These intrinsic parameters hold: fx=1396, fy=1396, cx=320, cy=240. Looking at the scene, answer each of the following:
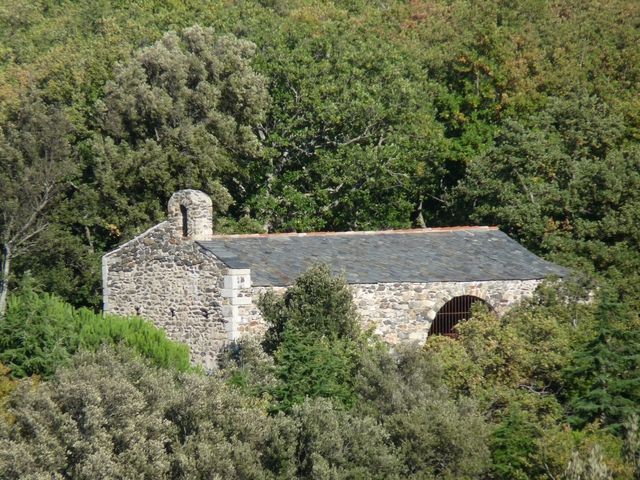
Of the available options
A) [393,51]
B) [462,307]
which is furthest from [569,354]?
[393,51]

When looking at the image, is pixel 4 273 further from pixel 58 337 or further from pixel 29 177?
pixel 58 337

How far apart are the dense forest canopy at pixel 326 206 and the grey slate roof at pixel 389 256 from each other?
3.87 ft

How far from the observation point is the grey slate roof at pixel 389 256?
31562 mm

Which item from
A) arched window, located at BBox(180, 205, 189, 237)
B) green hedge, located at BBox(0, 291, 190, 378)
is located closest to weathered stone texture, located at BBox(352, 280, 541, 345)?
arched window, located at BBox(180, 205, 189, 237)

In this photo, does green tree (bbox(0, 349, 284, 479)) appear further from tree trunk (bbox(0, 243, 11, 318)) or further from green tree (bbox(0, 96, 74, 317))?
green tree (bbox(0, 96, 74, 317))

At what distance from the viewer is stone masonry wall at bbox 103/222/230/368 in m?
31.0

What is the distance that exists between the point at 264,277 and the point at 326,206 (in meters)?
15.2

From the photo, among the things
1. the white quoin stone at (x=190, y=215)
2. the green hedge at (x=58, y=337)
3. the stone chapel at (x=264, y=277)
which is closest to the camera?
the green hedge at (x=58, y=337)

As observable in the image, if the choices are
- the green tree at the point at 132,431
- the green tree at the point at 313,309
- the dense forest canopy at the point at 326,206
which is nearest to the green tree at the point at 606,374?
the dense forest canopy at the point at 326,206

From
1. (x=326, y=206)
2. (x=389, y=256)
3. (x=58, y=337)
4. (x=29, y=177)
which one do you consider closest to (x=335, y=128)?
(x=326, y=206)

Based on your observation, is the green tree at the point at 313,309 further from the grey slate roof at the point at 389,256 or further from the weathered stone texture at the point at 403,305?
the weathered stone texture at the point at 403,305

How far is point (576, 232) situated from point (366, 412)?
12.9m

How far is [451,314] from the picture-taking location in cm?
3300

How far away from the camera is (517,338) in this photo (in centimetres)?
3028
